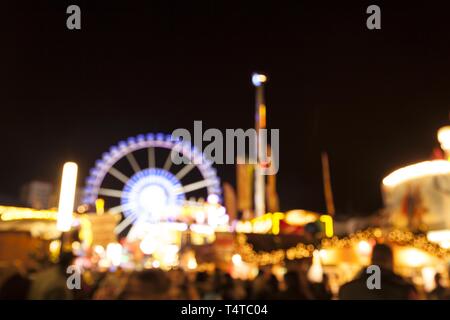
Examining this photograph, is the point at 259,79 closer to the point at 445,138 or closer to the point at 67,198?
the point at 445,138

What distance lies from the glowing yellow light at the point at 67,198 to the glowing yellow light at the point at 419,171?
1014cm

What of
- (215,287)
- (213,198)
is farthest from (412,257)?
(213,198)

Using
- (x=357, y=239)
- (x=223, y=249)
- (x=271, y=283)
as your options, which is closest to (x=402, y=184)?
(x=357, y=239)

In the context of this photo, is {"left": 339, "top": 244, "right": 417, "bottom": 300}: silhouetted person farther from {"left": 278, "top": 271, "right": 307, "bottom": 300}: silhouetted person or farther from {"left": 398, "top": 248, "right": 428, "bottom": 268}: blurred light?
{"left": 398, "top": 248, "right": 428, "bottom": 268}: blurred light

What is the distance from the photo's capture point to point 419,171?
42.9ft

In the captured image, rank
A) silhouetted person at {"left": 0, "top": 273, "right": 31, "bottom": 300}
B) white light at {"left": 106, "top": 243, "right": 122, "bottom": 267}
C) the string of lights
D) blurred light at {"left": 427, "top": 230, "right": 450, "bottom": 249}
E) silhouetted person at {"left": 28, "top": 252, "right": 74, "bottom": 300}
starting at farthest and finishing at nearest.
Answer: white light at {"left": 106, "top": 243, "right": 122, "bottom": 267} → blurred light at {"left": 427, "top": 230, "right": 450, "bottom": 249} → the string of lights → silhouetted person at {"left": 0, "top": 273, "right": 31, "bottom": 300} → silhouetted person at {"left": 28, "top": 252, "right": 74, "bottom": 300}

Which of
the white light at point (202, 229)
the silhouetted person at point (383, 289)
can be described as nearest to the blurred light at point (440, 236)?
the silhouetted person at point (383, 289)

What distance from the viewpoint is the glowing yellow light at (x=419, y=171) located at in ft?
40.3

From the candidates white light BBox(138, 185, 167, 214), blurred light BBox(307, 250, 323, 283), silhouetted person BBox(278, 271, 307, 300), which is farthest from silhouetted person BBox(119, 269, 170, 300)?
white light BBox(138, 185, 167, 214)

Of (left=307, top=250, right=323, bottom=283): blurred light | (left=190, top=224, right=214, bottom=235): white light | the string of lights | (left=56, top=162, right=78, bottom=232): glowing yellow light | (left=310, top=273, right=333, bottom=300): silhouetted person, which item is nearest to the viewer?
(left=310, top=273, right=333, bottom=300): silhouetted person

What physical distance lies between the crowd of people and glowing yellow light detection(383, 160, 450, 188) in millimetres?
6527

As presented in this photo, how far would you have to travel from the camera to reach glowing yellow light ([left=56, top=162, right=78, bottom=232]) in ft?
31.5
